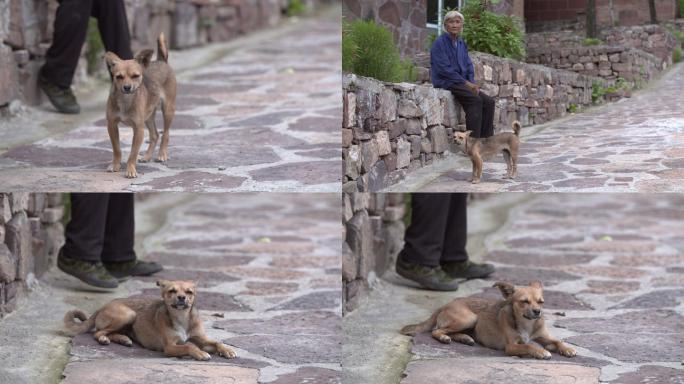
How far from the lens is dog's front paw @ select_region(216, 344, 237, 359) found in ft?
17.7

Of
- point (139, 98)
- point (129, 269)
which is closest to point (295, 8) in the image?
point (129, 269)

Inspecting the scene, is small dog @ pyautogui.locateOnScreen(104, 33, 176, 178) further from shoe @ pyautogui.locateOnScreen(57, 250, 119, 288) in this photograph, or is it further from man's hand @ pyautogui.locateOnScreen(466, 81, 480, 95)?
man's hand @ pyautogui.locateOnScreen(466, 81, 480, 95)

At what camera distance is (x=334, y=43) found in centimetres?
927

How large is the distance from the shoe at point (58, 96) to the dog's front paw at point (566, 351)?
2609 mm

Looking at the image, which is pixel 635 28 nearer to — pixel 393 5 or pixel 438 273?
pixel 393 5

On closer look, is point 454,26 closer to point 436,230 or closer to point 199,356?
point 436,230

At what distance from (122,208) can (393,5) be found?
7.42ft

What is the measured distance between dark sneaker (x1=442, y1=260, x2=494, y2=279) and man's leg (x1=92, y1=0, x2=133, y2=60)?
2.22 meters

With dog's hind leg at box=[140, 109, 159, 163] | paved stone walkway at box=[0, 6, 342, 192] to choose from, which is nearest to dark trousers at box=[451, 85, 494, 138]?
paved stone walkway at box=[0, 6, 342, 192]

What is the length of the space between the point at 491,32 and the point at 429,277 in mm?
2006

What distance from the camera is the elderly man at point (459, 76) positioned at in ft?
14.3

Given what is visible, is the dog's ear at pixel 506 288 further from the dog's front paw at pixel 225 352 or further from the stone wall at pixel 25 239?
the stone wall at pixel 25 239

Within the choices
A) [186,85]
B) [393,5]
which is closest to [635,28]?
[393,5]

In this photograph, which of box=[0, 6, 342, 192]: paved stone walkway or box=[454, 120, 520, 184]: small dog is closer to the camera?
box=[454, 120, 520, 184]: small dog
